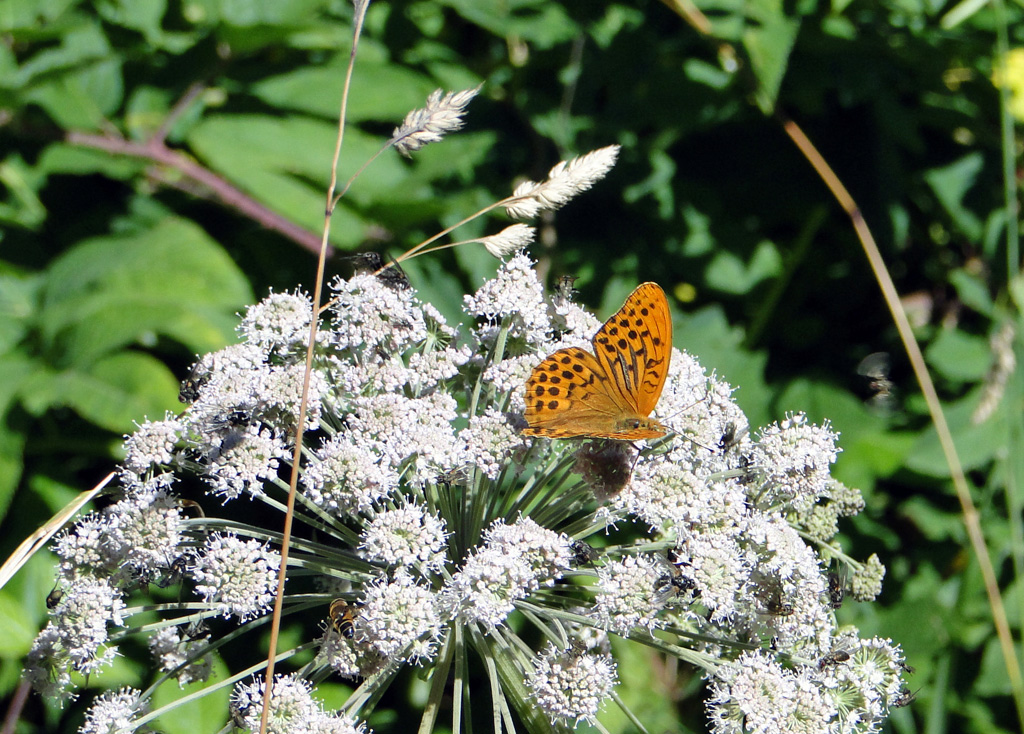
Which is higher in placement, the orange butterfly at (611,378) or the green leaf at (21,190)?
the green leaf at (21,190)

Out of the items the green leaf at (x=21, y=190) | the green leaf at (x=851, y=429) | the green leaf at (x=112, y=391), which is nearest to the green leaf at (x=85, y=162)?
the green leaf at (x=21, y=190)

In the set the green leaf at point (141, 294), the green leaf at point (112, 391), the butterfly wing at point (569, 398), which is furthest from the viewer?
the green leaf at point (141, 294)

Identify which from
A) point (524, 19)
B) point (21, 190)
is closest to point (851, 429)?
point (524, 19)

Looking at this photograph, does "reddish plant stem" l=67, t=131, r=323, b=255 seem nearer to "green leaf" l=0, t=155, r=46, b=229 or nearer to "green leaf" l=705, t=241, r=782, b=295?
"green leaf" l=0, t=155, r=46, b=229

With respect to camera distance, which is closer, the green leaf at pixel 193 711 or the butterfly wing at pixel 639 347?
the butterfly wing at pixel 639 347

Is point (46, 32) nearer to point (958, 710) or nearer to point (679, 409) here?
point (679, 409)

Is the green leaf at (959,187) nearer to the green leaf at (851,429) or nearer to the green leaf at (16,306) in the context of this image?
the green leaf at (851,429)

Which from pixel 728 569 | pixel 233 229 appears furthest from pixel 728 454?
pixel 233 229

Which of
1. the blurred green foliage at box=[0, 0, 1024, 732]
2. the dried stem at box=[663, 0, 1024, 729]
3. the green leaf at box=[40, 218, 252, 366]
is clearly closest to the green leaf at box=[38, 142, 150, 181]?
the blurred green foliage at box=[0, 0, 1024, 732]

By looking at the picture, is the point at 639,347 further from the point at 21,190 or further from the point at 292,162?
the point at 21,190
